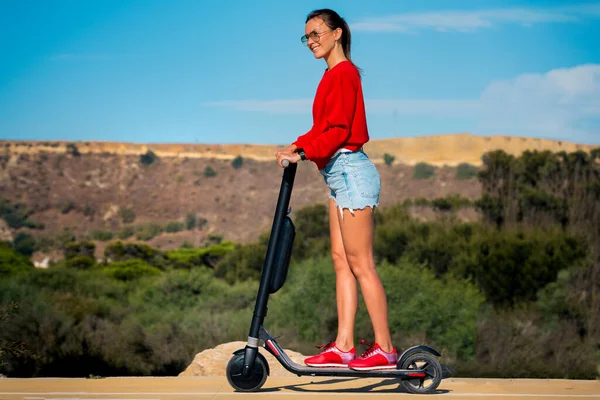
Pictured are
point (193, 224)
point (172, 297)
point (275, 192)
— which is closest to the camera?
point (172, 297)

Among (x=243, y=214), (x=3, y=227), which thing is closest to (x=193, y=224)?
(x=243, y=214)

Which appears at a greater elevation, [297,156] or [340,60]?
[340,60]

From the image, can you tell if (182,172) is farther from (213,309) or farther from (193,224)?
(213,309)

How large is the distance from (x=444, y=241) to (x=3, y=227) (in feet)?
122

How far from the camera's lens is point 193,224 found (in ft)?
214

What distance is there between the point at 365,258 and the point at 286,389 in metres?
0.90

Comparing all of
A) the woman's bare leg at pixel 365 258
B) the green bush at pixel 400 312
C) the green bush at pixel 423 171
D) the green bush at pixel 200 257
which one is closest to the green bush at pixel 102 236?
the green bush at pixel 200 257

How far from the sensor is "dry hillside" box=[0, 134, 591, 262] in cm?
6569

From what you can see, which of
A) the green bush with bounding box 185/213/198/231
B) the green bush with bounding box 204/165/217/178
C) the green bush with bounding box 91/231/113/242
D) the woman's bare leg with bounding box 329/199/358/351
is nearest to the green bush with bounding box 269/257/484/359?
the woman's bare leg with bounding box 329/199/358/351

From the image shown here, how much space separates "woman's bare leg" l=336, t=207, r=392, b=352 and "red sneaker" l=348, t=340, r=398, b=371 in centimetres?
5

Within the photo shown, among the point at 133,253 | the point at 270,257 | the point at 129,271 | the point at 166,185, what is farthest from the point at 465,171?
the point at 270,257

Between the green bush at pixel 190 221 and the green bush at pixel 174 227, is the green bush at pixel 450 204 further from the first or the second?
the green bush at pixel 174 227

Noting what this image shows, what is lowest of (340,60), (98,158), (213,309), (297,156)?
(213,309)

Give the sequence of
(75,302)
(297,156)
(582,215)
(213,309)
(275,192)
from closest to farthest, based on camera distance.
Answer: (297,156)
(75,302)
(213,309)
(582,215)
(275,192)
